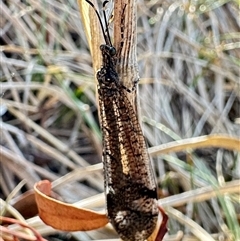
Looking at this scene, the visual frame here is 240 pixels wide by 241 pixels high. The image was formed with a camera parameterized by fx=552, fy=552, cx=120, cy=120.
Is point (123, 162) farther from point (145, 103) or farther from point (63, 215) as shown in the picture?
point (145, 103)

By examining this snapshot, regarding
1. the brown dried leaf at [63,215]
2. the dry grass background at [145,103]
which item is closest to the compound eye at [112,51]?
the brown dried leaf at [63,215]

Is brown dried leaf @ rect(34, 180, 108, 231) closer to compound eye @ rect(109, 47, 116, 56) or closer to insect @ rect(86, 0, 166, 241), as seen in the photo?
insect @ rect(86, 0, 166, 241)

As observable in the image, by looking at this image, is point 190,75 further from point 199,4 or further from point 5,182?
point 5,182

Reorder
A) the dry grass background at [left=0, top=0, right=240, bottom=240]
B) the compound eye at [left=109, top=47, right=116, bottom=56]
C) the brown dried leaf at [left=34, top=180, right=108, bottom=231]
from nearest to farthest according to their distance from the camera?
the compound eye at [left=109, top=47, right=116, bottom=56] → the brown dried leaf at [left=34, top=180, right=108, bottom=231] → the dry grass background at [left=0, top=0, right=240, bottom=240]

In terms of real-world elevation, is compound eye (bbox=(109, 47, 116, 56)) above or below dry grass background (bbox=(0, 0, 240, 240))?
above

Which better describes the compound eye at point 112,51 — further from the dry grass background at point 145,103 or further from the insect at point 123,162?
the dry grass background at point 145,103

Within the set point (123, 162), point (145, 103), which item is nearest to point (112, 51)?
point (123, 162)

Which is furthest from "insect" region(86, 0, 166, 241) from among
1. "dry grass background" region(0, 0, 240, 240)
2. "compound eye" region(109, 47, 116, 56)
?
"dry grass background" region(0, 0, 240, 240)
